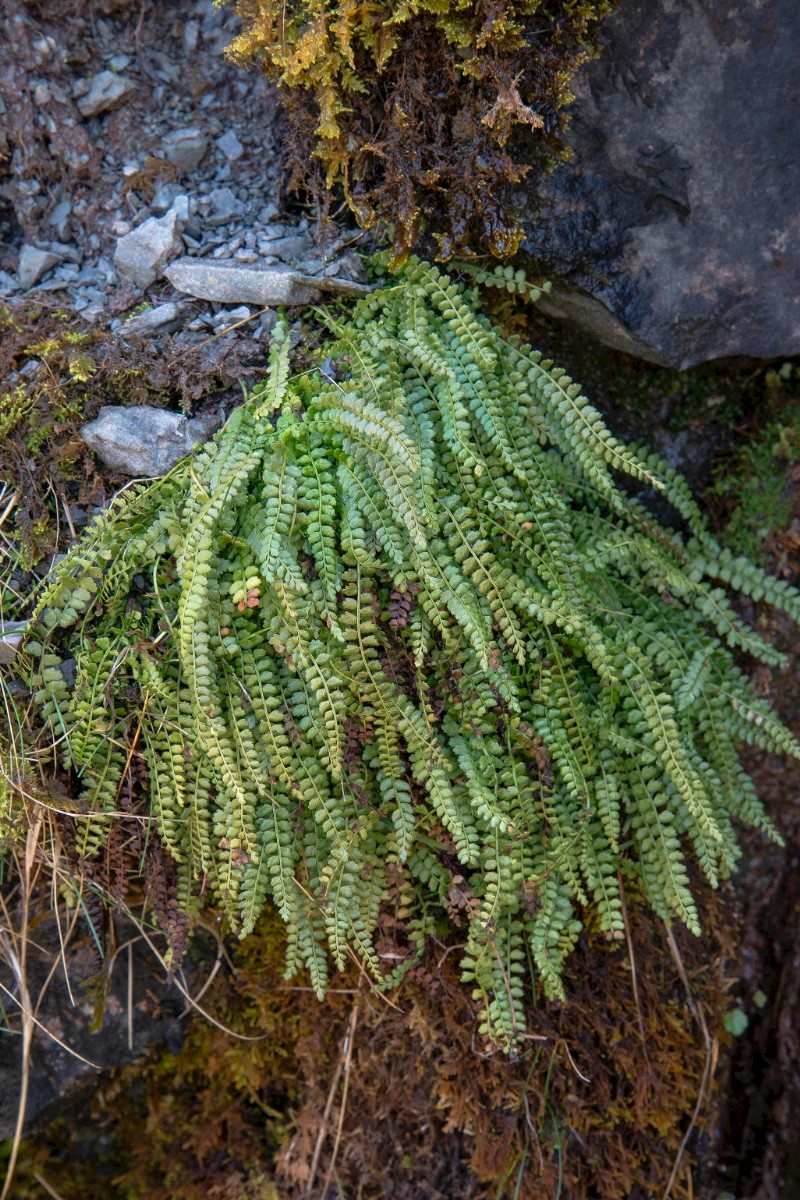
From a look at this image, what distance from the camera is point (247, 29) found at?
2738 millimetres

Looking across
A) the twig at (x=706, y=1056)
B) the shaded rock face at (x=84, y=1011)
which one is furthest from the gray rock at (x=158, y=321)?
the twig at (x=706, y=1056)

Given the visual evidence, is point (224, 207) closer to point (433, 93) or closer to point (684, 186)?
point (433, 93)

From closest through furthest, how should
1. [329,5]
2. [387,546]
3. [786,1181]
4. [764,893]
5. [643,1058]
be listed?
[387,546]
[329,5]
[643,1058]
[786,1181]
[764,893]

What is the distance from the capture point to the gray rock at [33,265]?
9.84ft

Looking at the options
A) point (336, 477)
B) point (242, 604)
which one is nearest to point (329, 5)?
point (336, 477)

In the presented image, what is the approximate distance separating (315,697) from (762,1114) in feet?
8.60

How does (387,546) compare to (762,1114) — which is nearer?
(387,546)

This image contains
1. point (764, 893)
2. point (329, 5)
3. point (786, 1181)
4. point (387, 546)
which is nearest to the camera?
point (387, 546)

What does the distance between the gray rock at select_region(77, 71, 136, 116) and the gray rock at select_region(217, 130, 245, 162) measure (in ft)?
1.26

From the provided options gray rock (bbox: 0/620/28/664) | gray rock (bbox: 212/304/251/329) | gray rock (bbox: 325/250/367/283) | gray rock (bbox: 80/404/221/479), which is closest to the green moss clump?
gray rock (bbox: 325/250/367/283)

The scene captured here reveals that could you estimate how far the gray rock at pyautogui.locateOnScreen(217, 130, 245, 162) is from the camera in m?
3.05

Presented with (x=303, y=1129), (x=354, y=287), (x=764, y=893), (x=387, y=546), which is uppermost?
(x=354, y=287)

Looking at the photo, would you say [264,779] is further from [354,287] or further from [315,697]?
[354,287]

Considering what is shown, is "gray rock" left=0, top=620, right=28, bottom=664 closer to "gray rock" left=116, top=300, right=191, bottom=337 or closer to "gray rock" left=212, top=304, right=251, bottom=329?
"gray rock" left=116, top=300, right=191, bottom=337
